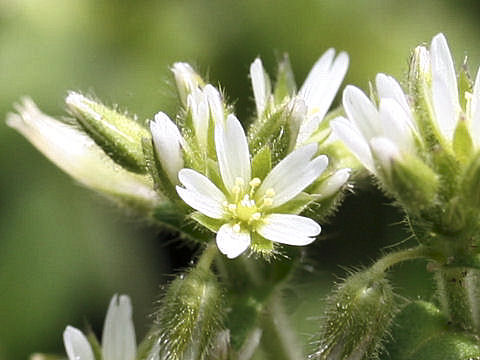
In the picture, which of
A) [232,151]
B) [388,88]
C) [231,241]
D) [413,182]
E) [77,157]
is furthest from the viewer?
[77,157]

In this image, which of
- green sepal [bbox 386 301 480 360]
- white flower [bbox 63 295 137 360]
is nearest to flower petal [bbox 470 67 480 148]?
green sepal [bbox 386 301 480 360]

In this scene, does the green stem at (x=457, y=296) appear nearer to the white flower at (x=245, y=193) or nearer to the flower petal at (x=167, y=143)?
the white flower at (x=245, y=193)

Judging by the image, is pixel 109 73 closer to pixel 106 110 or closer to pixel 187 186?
pixel 106 110

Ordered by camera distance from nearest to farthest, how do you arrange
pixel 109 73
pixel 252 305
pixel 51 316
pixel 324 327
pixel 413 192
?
pixel 413 192 < pixel 324 327 < pixel 252 305 < pixel 51 316 < pixel 109 73

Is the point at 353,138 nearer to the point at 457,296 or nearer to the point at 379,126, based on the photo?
the point at 379,126

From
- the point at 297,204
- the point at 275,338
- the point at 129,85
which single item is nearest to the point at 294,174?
the point at 297,204

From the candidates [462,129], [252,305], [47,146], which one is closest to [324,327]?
[252,305]
